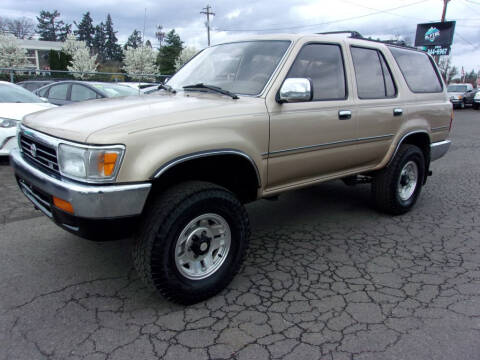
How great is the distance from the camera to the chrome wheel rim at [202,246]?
275 centimetres

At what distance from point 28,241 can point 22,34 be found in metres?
82.7

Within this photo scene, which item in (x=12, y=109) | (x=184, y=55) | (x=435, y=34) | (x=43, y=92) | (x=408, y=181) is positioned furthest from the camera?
(x=184, y=55)

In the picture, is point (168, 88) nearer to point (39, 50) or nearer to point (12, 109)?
point (12, 109)

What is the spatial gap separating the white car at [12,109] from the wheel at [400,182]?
17.5ft

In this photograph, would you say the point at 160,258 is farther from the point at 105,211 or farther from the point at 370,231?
the point at 370,231

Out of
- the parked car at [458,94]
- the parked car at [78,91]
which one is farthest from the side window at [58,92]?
the parked car at [458,94]

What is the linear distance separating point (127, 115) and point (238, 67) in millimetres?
1309

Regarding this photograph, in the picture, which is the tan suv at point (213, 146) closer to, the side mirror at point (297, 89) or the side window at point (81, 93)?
the side mirror at point (297, 89)

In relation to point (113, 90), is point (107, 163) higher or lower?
lower

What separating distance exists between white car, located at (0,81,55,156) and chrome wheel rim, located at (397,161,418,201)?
5.56 metres

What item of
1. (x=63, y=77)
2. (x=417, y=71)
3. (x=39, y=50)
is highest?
(x=39, y=50)

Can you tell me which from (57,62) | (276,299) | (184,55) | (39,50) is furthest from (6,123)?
(39,50)

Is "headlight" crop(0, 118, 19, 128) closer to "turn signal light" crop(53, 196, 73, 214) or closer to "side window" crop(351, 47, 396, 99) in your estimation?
"turn signal light" crop(53, 196, 73, 214)

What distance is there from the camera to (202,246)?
284cm
